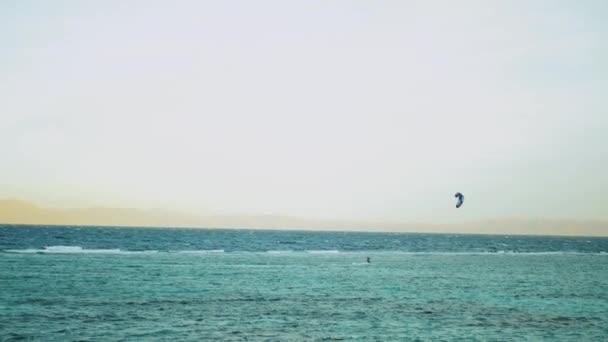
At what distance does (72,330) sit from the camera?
84.7 feet

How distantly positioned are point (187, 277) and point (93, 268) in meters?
10.5

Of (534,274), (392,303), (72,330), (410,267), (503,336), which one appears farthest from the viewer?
(410,267)

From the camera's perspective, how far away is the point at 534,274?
206ft

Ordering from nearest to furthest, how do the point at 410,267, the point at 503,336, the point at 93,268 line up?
the point at 503,336, the point at 93,268, the point at 410,267

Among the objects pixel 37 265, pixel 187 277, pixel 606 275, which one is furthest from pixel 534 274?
pixel 37 265

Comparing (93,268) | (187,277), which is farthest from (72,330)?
(93,268)

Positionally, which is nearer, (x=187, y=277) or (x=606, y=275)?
(x=187, y=277)

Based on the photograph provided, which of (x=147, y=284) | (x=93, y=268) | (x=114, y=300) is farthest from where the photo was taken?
(x=93, y=268)

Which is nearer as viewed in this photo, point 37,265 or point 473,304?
point 473,304

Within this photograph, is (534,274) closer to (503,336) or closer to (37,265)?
(503,336)

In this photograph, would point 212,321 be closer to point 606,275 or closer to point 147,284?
point 147,284

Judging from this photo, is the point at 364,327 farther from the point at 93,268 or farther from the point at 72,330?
the point at 93,268

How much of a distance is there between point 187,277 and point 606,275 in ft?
148

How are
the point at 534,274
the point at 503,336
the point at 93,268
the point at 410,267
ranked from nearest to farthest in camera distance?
the point at 503,336
the point at 93,268
the point at 534,274
the point at 410,267
